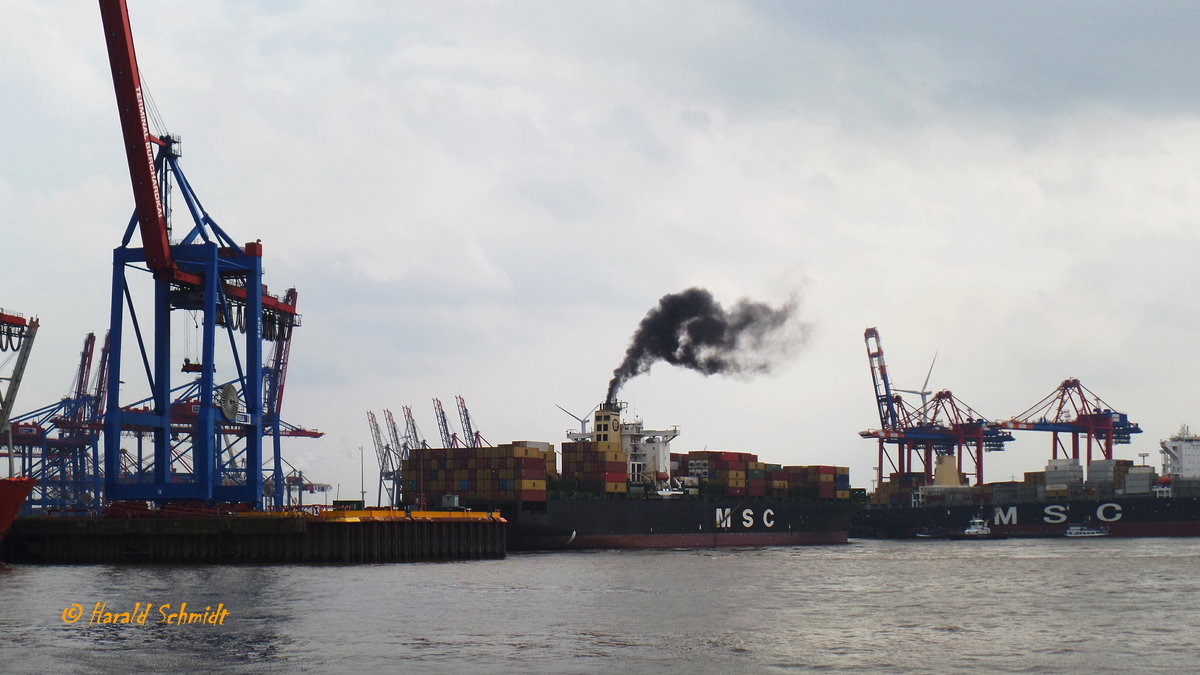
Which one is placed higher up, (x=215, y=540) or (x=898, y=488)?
(x=215, y=540)

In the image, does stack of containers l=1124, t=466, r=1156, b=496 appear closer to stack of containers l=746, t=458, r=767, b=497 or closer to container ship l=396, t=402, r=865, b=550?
container ship l=396, t=402, r=865, b=550

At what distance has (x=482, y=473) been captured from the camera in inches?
3597

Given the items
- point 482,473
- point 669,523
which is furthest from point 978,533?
point 482,473

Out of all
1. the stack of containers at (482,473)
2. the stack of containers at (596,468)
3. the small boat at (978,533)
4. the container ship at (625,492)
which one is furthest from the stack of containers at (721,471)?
the small boat at (978,533)

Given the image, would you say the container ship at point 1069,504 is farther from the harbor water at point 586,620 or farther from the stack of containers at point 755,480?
the harbor water at point 586,620

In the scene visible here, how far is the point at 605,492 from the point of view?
9500 cm

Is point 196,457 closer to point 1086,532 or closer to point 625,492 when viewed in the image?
point 625,492

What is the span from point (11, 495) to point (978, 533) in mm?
103856

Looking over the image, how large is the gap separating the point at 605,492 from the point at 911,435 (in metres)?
80.3

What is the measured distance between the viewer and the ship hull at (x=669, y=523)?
90438mm

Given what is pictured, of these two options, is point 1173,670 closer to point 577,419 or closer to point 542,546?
point 542,546

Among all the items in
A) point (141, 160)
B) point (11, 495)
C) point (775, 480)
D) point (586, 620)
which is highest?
point (141, 160)

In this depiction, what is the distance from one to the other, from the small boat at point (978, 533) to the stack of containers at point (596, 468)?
56.9m

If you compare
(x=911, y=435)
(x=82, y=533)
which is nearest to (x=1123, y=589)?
(x=82, y=533)
